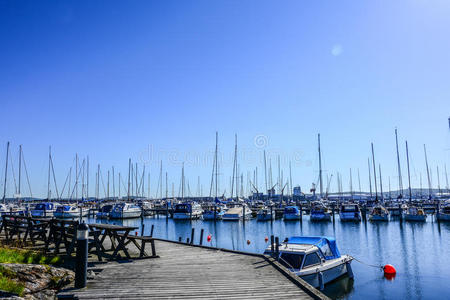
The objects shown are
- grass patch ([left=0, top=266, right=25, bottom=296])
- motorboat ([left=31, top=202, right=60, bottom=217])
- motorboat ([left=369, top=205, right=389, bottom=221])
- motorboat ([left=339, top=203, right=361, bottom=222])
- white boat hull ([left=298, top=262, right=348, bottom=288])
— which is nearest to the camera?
grass patch ([left=0, top=266, right=25, bottom=296])

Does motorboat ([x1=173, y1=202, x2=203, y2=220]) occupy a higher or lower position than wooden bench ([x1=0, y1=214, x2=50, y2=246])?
lower

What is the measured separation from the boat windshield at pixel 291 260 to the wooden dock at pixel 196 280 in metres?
5.29

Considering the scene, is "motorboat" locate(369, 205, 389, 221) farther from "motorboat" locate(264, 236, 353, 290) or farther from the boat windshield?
the boat windshield

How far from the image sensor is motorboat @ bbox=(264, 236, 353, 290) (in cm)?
1844

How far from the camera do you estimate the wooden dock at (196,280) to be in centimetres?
860

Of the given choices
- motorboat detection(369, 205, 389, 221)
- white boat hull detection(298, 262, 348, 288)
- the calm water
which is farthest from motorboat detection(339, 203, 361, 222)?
white boat hull detection(298, 262, 348, 288)

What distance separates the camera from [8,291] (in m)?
8.02

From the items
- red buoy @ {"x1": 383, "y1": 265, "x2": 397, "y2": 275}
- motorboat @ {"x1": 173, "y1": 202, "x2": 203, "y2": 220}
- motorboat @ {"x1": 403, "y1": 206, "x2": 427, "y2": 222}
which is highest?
motorboat @ {"x1": 173, "y1": 202, "x2": 203, "y2": 220}

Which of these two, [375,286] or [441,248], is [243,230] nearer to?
[441,248]

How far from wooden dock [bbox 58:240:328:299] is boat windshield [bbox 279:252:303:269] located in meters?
5.29

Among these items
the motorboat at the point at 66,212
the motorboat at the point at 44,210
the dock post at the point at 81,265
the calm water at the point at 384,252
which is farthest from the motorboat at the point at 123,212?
the dock post at the point at 81,265

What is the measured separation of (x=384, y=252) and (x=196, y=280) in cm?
2889

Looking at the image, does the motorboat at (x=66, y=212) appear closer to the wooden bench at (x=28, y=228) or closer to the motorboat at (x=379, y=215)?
the wooden bench at (x=28, y=228)

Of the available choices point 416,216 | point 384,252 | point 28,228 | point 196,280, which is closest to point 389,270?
point 384,252
